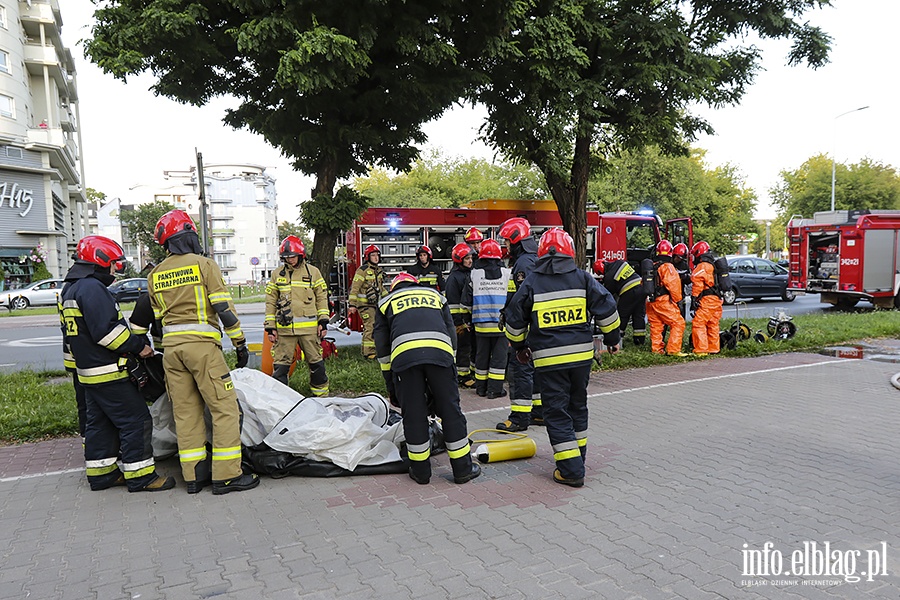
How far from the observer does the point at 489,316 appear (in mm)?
7004

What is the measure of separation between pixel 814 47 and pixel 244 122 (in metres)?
10.7

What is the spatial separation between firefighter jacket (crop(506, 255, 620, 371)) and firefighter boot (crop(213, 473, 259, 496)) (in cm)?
246

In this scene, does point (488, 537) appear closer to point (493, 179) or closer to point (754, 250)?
point (493, 179)

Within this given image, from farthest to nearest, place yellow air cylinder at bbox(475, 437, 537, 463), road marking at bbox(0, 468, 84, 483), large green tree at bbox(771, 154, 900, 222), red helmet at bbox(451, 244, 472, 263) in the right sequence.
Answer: large green tree at bbox(771, 154, 900, 222)
red helmet at bbox(451, 244, 472, 263)
yellow air cylinder at bbox(475, 437, 537, 463)
road marking at bbox(0, 468, 84, 483)

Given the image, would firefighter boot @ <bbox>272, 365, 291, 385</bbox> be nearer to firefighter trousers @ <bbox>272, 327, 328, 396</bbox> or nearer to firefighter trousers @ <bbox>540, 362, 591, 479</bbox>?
firefighter trousers @ <bbox>272, 327, 328, 396</bbox>

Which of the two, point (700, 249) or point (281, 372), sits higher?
point (700, 249)

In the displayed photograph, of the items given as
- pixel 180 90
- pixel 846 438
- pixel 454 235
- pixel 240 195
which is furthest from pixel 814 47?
pixel 240 195

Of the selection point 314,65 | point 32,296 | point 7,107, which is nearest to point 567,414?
point 314,65

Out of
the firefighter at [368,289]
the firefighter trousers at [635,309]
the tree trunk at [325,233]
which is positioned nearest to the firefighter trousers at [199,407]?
the tree trunk at [325,233]

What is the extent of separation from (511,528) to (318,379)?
4.02 meters

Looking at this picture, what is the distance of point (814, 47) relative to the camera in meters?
11.3

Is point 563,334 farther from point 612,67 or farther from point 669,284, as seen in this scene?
point 612,67

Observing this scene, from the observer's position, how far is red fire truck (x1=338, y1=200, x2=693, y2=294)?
41.2 ft

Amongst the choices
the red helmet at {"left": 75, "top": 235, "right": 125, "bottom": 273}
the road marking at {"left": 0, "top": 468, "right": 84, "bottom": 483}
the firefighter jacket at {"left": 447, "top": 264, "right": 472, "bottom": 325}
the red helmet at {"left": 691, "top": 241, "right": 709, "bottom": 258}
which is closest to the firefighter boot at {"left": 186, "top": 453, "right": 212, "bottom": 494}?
the road marking at {"left": 0, "top": 468, "right": 84, "bottom": 483}
